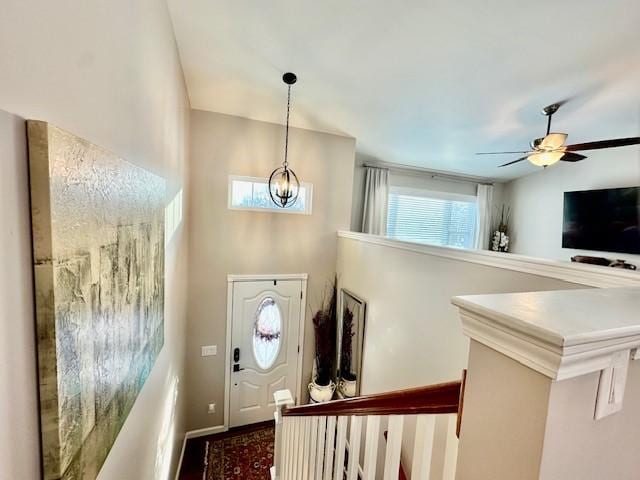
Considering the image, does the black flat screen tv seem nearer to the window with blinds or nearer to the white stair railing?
the window with blinds

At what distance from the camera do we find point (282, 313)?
414cm

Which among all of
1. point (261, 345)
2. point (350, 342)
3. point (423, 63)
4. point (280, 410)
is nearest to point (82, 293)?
point (280, 410)

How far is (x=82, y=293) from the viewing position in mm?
818

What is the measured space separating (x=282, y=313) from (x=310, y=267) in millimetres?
772

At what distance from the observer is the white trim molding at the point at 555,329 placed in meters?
0.46

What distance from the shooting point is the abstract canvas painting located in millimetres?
667

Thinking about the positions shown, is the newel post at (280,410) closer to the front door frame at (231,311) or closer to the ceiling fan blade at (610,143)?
the front door frame at (231,311)

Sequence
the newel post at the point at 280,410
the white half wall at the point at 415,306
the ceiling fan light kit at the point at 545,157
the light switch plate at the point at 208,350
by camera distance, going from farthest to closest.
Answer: the light switch plate at the point at 208,350, the ceiling fan light kit at the point at 545,157, the newel post at the point at 280,410, the white half wall at the point at 415,306

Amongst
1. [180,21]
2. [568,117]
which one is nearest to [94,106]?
[180,21]

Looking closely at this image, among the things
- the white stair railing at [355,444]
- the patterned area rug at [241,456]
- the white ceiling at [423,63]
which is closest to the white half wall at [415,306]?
the white stair railing at [355,444]

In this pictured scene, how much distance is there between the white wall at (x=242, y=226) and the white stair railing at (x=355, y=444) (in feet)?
5.91

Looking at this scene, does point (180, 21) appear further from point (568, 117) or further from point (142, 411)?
point (568, 117)

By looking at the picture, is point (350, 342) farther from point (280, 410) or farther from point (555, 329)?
point (555, 329)

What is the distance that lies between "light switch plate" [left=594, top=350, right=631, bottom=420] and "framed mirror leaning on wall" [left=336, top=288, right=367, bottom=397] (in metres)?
2.82
